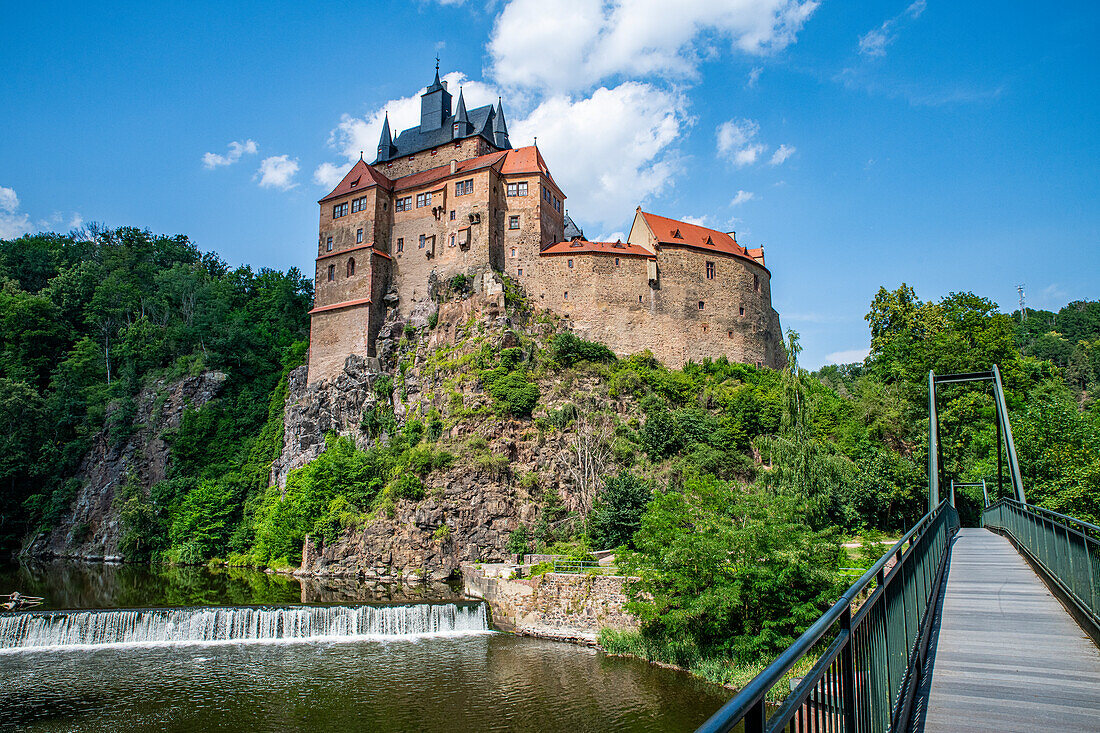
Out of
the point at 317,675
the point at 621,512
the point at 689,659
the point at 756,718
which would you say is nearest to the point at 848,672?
the point at 756,718

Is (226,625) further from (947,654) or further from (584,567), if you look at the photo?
(947,654)

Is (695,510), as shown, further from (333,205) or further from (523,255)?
(333,205)

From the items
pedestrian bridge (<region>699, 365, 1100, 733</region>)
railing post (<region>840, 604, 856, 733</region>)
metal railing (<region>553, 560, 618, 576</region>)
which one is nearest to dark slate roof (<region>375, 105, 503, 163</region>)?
metal railing (<region>553, 560, 618, 576</region>)

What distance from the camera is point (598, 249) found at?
49.5 m

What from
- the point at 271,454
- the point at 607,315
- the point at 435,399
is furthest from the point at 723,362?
the point at 271,454

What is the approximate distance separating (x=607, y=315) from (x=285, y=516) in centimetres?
2478

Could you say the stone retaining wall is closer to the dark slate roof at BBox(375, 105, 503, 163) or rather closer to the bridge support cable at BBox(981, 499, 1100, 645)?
the bridge support cable at BBox(981, 499, 1100, 645)

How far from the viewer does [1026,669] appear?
5.84 m

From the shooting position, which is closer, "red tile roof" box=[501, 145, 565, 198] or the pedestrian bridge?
the pedestrian bridge

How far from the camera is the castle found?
Answer: 48906 mm

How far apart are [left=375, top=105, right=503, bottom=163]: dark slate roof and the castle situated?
41 cm

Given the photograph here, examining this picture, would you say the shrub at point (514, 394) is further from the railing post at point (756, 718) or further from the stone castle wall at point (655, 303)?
Result: the railing post at point (756, 718)

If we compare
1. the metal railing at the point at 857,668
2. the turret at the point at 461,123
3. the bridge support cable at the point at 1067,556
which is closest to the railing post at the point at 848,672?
the metal railing at the point at 857,668

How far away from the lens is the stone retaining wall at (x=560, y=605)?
928 inches
